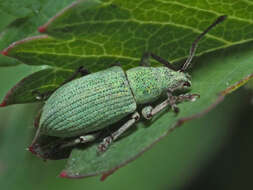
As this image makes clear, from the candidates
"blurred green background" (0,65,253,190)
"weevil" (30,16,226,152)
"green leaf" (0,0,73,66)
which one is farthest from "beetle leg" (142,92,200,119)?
"blurred green background" (0,65,253,190)

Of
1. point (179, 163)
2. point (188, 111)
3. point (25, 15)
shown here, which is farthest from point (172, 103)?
point (179, 163)

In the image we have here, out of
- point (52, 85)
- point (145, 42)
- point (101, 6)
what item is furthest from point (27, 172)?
point (101, 6)

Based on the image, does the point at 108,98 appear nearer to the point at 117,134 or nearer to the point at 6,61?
the point at 117,134

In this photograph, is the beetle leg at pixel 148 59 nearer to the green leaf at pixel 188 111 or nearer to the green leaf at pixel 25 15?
the green leaf at pixel 188 111

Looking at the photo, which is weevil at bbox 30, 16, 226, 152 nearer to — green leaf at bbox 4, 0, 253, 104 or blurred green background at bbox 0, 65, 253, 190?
green leaf at bbox 4, 0, 253, 104

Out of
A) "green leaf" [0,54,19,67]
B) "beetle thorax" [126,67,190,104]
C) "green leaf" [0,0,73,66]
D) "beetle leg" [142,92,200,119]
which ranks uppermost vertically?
"green leaf" [0,0,73,66]

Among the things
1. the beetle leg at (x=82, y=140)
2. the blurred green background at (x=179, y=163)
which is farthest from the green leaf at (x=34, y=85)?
the blurred green background at (x=179, y=163)
